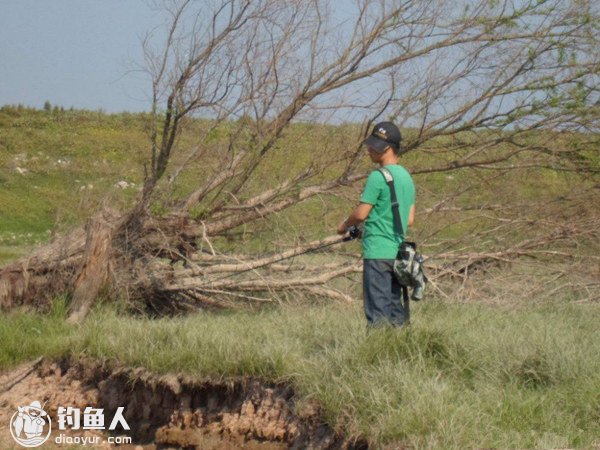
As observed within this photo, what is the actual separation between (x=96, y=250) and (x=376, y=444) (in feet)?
15.9

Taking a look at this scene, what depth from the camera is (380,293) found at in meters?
6.61

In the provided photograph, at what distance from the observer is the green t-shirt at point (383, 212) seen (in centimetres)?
657

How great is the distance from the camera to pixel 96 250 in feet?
30.4

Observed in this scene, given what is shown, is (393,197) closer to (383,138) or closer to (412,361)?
(383,138)

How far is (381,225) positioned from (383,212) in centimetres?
9

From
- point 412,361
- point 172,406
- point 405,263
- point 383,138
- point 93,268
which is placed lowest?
point 172,406

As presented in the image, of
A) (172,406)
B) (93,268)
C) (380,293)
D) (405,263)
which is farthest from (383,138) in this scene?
(93,268)

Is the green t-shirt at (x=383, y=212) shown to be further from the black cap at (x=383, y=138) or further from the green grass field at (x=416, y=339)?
the green grass field at (x=416, y=339)

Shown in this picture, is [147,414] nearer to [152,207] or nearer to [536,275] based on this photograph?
[152,207]

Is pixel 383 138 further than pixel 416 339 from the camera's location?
Yes

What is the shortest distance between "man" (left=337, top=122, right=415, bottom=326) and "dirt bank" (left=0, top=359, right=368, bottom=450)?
91cm

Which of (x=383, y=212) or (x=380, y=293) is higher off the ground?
(x=383, y=212)

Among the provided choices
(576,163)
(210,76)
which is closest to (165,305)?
(210,76)

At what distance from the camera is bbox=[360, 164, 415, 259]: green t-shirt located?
657cm
